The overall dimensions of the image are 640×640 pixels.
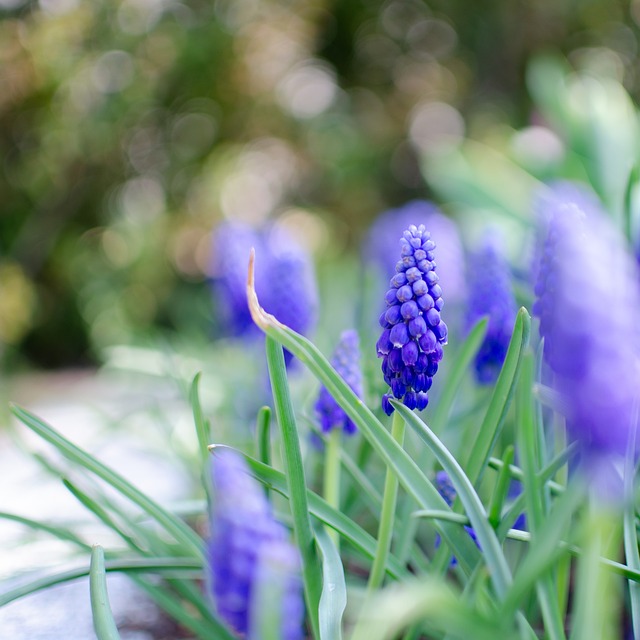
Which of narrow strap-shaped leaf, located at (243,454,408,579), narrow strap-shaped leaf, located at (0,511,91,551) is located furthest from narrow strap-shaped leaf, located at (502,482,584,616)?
narrow strap-shaped leaf, located at (0,511,91,551)

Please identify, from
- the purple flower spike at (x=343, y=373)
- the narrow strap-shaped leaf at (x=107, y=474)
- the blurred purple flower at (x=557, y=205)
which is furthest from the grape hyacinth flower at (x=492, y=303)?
the narrow strap-shaped leaf at (x=107, y=474)

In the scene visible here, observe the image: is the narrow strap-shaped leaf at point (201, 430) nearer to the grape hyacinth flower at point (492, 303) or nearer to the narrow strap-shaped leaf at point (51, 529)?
the narrow strap-shaped leaf at point (51, 529)

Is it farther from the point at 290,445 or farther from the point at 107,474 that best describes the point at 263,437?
the point at 107,474

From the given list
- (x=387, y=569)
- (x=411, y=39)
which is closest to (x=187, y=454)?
(x=387, y=569)

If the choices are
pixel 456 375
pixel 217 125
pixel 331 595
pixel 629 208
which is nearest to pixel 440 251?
pixel 629 208

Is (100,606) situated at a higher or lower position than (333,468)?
higher

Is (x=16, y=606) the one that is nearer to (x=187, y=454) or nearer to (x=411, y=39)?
(x=187, y=454)
